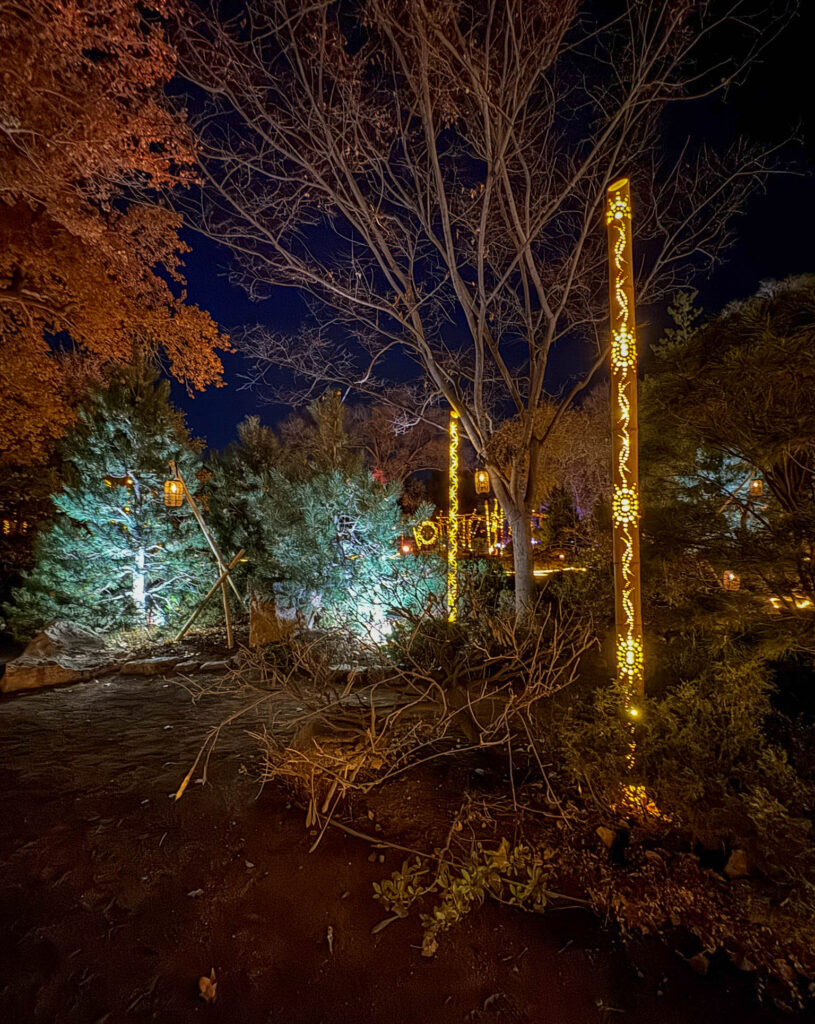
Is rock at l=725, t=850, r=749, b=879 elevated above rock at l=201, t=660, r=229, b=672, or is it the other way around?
rock at l=201, t=660, r=229, b=672

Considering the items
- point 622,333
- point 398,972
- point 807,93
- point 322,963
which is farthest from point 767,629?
point 807,93

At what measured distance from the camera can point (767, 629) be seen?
3.96 metres

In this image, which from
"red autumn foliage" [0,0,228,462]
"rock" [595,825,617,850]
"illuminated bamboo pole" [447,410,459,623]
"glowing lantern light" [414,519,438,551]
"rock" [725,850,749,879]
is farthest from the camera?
"glowing lantern light" [414,519,438,551]

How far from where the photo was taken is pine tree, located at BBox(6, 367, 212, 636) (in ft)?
32.0

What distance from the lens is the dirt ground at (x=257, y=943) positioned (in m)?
2.40

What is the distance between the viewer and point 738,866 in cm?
331

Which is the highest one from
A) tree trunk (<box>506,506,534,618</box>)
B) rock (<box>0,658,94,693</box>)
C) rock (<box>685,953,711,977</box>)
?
tree trunk (<box>506,506,534,618</box>)

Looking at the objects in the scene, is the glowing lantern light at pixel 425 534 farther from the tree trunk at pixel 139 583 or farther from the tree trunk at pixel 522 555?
the tree trunk at pixel 139 583

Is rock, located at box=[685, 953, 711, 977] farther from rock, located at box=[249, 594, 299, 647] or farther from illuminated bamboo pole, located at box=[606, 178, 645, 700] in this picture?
rock, located at box=[249, 594, 299, 647]

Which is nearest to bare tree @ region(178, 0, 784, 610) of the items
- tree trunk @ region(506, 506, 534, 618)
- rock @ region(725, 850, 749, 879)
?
tree trunk @ region(506, 506, 534, 618)

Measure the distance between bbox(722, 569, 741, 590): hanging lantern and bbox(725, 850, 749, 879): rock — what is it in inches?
73.6

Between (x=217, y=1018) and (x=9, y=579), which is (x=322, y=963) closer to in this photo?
(x=217, y=1018)

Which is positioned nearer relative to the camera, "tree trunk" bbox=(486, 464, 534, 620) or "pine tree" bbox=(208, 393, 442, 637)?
"tree trunk" bbox=(486, 464, 534, 620)

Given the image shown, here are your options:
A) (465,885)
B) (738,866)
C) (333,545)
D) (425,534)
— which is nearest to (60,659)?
(333,545)
